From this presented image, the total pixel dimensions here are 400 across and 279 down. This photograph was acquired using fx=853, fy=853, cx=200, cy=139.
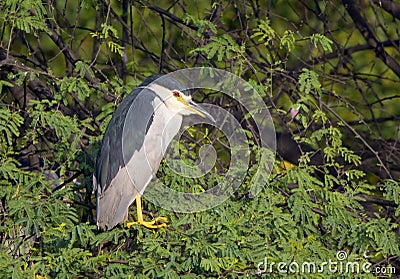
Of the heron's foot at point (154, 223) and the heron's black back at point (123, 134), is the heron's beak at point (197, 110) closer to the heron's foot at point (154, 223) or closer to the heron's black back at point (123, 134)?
the heron's black back at point (123, 134)

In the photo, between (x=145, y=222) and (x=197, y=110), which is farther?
(x=197, y=110)

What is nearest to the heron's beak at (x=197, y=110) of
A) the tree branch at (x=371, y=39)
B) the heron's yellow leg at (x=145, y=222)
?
the heron's yellow leg at (x=145, y=222)

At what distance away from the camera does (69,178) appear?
4.22 meters

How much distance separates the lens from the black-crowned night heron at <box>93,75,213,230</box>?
400 cm

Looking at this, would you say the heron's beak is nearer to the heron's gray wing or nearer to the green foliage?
the green foliage

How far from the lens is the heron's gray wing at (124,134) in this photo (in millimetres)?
4012

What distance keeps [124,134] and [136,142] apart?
164 millimetres

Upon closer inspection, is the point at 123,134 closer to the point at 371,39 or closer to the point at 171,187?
the point at 171,187

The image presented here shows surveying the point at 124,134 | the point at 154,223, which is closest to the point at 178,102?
the point at 124,134

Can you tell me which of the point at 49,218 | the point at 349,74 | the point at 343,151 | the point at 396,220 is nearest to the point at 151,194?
the point at 49,218

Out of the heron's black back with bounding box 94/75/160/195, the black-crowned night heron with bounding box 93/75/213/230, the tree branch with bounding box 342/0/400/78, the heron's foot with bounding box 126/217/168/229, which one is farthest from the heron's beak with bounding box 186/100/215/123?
the tree branch with bounding box 342/0/400/78

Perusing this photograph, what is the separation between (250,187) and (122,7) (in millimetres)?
1890

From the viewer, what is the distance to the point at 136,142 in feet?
13.9

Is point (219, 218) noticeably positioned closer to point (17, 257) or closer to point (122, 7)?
point (17, 257)
